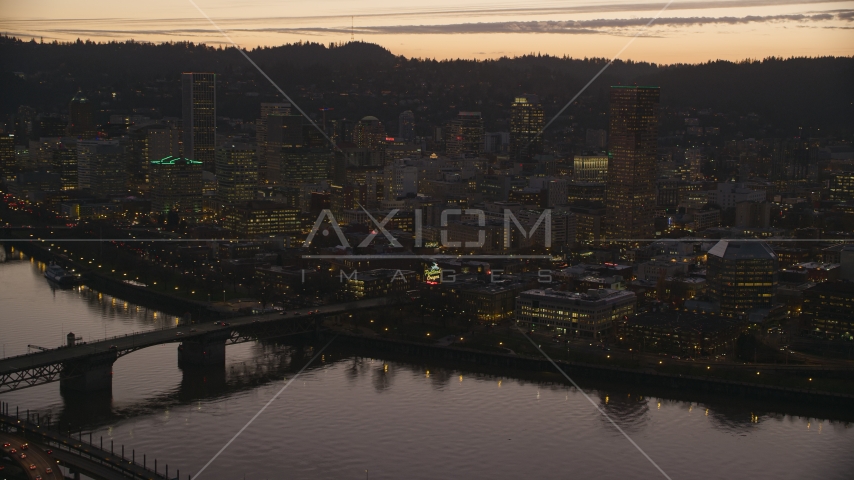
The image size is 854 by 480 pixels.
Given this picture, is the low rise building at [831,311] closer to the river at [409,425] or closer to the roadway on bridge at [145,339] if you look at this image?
the river at [409,425]

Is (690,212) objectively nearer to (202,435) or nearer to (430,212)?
(430,212)

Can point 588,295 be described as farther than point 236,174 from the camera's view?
No

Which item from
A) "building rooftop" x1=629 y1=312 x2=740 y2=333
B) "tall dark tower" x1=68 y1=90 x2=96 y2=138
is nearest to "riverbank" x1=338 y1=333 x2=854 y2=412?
"building rooftop" x1=629 y1=312 x2=740 y2=333

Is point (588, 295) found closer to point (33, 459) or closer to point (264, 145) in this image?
point (33, 459)

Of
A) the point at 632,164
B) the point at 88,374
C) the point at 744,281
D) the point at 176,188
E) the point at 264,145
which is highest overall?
the point at 264,145

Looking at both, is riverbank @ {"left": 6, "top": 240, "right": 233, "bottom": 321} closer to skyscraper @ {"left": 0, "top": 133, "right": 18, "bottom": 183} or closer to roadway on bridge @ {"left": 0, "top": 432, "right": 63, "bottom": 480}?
roadway on bridge @ {"left": 0, "top": 432, "right": 63, "bottom": 480}

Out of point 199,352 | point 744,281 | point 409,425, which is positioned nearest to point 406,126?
point 744,281
